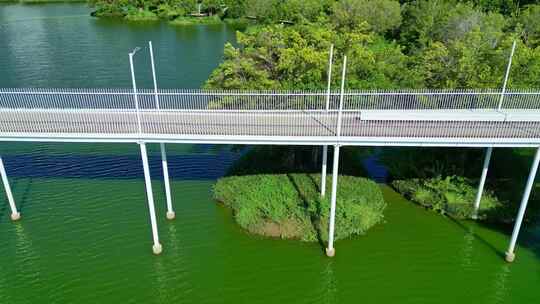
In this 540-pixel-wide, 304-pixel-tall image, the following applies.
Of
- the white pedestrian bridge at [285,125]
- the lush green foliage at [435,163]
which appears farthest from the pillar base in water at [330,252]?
the lush green foliage at [435,163]

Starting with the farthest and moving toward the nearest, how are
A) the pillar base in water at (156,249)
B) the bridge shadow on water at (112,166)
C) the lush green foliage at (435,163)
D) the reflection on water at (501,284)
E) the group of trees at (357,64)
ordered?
the bridge shadow on water at (112,166)
the group of trees at (357,64)
the lush green foliage at (435,163)
the pillar base in water at (156,249)
the reflection on water at (501,284)

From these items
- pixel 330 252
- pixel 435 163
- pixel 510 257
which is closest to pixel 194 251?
pixel 330 252

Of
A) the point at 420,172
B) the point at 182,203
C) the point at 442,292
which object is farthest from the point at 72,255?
the point at 420,172

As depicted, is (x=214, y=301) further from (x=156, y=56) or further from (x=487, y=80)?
(x=156, y=56)

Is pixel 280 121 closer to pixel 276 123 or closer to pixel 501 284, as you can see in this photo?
pixel 276 123

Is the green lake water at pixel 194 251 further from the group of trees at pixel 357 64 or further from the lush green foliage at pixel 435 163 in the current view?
the group of trees at pixel 357 64
